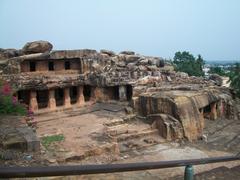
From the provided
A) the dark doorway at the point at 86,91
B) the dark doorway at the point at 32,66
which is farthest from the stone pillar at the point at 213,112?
the dark doorway at the point at 32,66

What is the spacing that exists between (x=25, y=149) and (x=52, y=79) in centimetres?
1087

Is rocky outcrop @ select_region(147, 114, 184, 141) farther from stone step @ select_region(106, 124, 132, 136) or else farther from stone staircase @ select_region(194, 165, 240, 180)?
stone staircase @ select_region(194, 165, 240, 180)

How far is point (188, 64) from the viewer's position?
123 ft

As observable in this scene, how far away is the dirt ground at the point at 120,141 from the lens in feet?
31.7

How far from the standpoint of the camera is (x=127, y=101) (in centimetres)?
1791

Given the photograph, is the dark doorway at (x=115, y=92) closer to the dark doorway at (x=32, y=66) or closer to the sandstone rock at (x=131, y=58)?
the sandstone rock at (x=131, y=58)

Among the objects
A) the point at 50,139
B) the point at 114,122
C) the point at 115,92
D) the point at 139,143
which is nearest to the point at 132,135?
the point at 139,143

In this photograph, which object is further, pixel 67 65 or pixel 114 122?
pixel 67 65

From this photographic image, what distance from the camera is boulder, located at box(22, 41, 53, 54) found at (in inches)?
746

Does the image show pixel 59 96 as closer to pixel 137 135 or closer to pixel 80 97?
pixel 80 97

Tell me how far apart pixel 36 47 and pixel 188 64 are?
23590mm

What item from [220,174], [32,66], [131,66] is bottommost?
[220,174]

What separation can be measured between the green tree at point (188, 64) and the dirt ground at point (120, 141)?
832 inches

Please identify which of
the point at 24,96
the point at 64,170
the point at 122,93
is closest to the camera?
the point at 64,170
